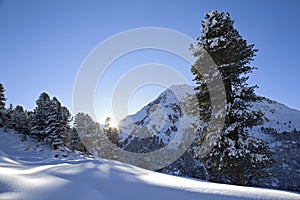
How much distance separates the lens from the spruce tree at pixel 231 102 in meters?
10.5

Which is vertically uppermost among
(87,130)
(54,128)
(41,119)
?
(41,119)

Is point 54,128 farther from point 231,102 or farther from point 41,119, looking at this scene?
point 231,102

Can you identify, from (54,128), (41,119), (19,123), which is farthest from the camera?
(19,123)

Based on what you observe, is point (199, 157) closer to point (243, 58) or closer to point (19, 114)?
point (243, 58)

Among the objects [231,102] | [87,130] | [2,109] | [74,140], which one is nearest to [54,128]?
[87,130]

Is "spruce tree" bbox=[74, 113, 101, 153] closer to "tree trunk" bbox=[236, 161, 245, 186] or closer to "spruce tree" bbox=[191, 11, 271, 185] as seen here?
"spruce tree" bbox=[191, 11, 271, 185]

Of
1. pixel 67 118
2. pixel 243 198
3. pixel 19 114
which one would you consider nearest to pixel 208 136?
pixel 243 198

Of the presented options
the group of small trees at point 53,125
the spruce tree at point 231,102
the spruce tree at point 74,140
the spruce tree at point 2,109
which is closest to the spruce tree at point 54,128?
the group of small trees at point 53,125

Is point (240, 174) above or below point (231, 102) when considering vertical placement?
below

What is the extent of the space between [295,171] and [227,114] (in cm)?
11718

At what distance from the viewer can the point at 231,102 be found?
37.3ft

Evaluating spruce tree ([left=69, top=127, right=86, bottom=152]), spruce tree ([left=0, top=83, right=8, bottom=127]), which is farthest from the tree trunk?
spruce tree ([left=0, top=83, right=8, bottom=127])

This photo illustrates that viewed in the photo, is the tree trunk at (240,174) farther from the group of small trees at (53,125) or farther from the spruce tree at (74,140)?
the spruce tree at (74,140)

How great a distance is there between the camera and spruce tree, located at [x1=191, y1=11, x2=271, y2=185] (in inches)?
413
